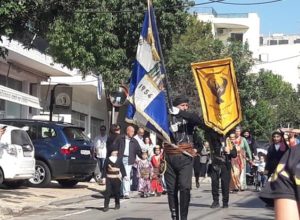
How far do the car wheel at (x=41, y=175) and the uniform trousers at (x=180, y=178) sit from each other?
8091 millimetres

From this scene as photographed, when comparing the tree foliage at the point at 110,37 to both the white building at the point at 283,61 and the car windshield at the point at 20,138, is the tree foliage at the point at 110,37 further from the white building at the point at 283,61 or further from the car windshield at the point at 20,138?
the white building at the point at 283,61

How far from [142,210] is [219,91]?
275cm

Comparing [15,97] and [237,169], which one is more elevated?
[15,97]

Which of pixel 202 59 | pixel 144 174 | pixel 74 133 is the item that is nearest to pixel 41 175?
pixel 74 133

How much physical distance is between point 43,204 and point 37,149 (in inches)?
142

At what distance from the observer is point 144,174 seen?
633 inches

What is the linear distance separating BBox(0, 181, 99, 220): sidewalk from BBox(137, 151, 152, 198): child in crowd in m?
1.26

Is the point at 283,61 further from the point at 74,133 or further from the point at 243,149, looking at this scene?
the point at 74,133

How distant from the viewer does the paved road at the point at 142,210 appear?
1127 centimetres

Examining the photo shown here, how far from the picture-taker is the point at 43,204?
526 inches

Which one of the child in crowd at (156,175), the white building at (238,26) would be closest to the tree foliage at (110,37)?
the child in crowd at (156,175)

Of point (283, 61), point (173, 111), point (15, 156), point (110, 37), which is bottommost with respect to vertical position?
point (15, 156)

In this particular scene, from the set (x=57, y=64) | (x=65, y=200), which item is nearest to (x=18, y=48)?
(x=57, y=64)

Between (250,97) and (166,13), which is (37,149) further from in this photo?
(250,97)
